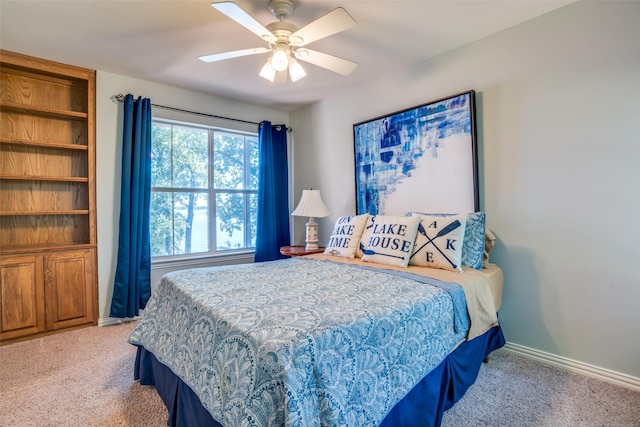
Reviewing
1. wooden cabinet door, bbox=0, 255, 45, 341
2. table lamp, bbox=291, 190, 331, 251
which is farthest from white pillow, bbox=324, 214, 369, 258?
wooden cabinet door, bbox=0, 255, 45, 341

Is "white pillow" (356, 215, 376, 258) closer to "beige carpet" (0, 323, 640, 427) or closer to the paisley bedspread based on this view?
the paisley bedspread

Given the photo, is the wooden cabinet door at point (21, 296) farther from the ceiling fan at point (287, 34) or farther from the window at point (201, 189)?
the ceiling fan at point (287, 34)

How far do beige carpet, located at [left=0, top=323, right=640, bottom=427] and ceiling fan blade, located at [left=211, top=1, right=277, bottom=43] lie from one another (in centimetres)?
214

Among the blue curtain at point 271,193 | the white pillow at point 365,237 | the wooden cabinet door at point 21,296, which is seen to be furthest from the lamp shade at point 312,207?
the wooden cabinet door at point 21,296

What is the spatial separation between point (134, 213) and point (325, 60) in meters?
2.35

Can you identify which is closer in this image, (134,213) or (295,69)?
(295,69)

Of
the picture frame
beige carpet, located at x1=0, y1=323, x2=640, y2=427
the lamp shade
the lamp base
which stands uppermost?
the picture frame

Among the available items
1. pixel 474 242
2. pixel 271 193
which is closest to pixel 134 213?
pixel 271 193

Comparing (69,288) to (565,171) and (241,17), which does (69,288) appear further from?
(565,171)

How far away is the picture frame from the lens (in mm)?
2494

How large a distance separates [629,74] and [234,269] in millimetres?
2762

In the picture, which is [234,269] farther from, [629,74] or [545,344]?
[629,74]

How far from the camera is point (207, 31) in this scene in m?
2.28

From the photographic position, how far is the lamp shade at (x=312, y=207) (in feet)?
11.5
